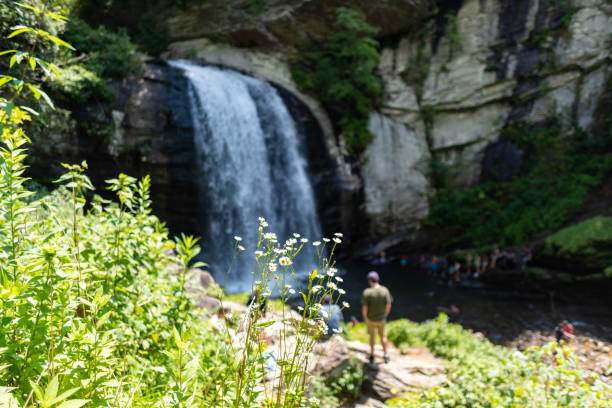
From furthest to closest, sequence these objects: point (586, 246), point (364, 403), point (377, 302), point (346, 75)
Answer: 1. point (346, 75)
2. point (586, 246)
3. point (377, 302)
4. point (364, 403)

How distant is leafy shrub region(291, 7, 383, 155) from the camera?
18.7 metres

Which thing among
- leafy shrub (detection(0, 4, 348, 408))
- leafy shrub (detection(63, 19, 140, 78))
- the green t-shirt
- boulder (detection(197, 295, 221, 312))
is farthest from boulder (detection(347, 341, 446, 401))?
leafy shrub (detection(63, 19, 140, 78))

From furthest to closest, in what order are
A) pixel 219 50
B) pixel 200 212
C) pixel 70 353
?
pixel 219 50, pixel 200 212, pixel 70 353

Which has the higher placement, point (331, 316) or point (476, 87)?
point (476, 87)

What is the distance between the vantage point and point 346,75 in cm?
1977

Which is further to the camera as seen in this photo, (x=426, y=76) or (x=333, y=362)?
(x=426, y=76)

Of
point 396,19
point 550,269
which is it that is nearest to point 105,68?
point 396,19

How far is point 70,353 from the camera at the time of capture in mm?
1471

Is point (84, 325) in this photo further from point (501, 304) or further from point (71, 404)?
point (501, 304)

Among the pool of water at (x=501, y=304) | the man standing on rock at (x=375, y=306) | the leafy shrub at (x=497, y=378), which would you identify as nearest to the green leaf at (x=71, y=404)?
the leafy shrub at (x=497, y=378)

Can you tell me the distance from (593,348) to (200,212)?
42.4 ft

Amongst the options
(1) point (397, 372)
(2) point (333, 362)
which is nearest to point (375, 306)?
(1) point (397, 372)

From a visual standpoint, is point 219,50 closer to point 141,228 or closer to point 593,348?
point 141,228

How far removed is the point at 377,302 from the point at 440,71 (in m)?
20.0
